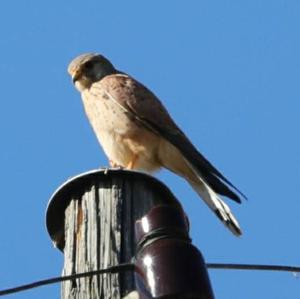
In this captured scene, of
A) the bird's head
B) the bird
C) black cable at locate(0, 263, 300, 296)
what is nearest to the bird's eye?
the bird's head

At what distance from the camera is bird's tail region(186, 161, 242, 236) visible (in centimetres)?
555

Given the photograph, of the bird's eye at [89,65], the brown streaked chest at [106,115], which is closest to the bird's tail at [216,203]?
the brown streaked chest at [106,115]

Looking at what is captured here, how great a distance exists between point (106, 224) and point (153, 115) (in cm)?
402

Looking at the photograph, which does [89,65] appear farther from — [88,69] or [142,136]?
[142,136]

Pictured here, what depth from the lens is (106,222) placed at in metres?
2.94

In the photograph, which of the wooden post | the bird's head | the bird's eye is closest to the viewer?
the wooden post

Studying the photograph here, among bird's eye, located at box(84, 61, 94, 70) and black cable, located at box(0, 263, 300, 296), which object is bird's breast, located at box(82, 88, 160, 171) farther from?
black cable, located at box(0, 263, 300, 296)

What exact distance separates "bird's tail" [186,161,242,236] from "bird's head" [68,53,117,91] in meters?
1.26

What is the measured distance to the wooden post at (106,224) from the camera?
2299mm

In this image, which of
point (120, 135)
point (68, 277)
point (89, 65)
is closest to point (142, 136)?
point (120, 135)

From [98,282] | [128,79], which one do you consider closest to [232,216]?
[128,79]

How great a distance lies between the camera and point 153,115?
22.7 feet

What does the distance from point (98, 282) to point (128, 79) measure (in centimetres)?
476

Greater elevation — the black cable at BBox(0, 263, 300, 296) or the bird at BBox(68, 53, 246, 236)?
the bird at BBox(68, 53, 246, 236)
